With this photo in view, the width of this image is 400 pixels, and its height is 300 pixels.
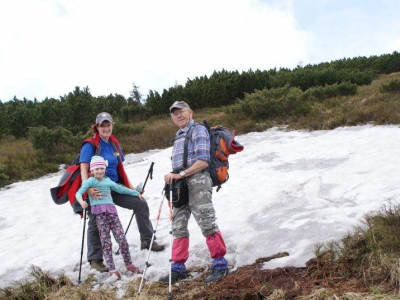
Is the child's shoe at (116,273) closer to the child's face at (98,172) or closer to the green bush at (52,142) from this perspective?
the child's face at (98,172)

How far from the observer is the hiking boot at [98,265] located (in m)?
4.96

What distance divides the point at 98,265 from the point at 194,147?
2237 mm

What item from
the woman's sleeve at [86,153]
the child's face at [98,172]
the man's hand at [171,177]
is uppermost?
the woman's sleeve at [86,153]

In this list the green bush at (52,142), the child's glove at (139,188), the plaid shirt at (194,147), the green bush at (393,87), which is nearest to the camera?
the plaid shirt at (194,147)

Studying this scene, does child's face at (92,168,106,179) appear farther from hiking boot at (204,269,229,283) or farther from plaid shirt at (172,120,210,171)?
hiking boot at (204,269,229,283)

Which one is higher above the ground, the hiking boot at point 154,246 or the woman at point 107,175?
the woman at point 107,175

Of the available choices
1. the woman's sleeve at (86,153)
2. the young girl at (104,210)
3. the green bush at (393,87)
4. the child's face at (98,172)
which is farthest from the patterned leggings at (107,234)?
the green bush at (393,87)

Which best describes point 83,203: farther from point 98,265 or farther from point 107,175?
point 98,265

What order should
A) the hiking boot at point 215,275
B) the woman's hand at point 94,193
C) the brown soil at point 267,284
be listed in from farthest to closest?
the woman's hand at point 94,193 → the hiking boot at point 215,275 → the brown soil at point 267,284

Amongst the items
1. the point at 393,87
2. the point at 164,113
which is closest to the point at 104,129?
the point at 393,87

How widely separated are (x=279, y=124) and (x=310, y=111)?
4.43ft

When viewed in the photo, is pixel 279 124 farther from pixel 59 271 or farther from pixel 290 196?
pixel 59 271

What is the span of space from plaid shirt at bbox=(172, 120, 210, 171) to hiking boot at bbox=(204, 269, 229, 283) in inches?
50.8

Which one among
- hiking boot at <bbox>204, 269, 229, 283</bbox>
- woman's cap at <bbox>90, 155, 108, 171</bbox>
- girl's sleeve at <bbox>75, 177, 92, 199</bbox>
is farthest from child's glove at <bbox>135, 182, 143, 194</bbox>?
hiking boot at <bbox>204, 269, 229, 283</bbox>
